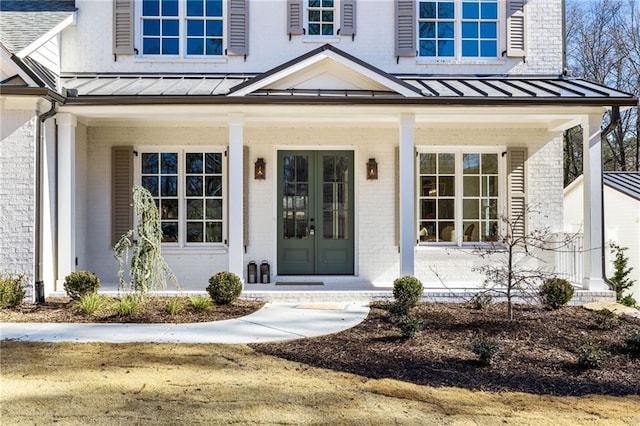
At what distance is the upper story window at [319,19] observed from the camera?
9.70m

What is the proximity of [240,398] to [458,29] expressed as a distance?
27.1 ft

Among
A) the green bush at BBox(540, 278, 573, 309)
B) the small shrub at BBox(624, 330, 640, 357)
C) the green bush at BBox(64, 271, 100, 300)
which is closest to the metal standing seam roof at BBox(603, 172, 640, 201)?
the green bush at BBox(540, 278, 573, 309)

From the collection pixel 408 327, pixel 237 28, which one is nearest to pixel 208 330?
pixel 408 327

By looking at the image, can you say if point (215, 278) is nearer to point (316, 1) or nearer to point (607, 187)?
point (316, 1)

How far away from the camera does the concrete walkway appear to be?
5.65m

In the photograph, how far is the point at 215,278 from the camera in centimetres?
732

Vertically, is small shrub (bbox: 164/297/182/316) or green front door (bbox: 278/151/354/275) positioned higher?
green front door (bbox: 278/151/354/275)

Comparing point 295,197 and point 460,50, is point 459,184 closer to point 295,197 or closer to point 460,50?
point 460,50

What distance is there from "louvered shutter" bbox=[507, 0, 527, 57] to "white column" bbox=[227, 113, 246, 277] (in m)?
5.30

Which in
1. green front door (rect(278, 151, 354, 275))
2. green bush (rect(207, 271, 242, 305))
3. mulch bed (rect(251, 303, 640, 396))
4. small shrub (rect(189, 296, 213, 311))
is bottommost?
mulch bed (rect(251, 303, 640, 396))

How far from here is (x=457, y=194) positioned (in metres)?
9.62

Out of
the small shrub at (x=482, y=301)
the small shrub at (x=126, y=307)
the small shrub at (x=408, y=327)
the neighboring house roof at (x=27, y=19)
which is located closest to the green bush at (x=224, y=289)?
the small shrub at (x=126, y=307)

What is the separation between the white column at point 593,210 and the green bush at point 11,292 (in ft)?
27.8

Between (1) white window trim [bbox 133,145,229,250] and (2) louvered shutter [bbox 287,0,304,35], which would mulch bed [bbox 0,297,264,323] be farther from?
(2) louvered shutter [bbox 287,0,304,35]
